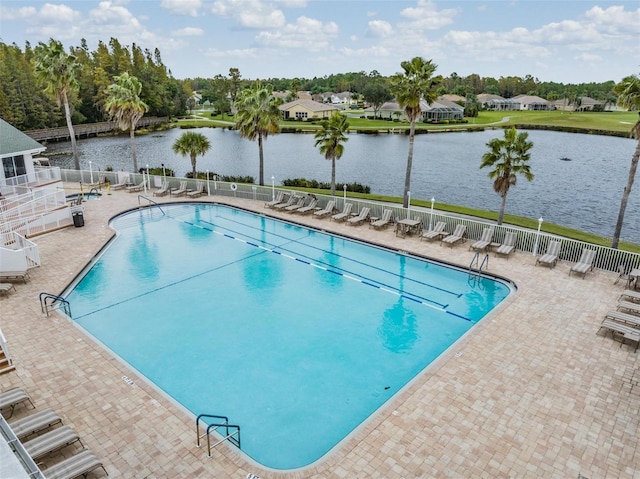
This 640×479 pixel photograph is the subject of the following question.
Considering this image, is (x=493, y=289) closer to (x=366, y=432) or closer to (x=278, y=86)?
(x=366, y=432)

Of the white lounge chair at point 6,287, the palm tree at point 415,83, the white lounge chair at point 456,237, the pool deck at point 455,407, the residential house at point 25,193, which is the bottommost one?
the pool deck at point 455,407

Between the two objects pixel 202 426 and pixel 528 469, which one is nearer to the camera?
pixel 528 469

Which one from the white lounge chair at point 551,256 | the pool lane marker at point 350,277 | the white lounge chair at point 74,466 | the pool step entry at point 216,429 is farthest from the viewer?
the white lounge chair at point 551,256

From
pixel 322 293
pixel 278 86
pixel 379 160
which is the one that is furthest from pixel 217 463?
pixel 278 86

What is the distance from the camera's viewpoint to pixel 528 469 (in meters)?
7.93

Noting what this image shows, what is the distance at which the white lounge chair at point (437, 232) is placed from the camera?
20173mm

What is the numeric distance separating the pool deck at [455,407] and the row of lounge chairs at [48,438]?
38 cm

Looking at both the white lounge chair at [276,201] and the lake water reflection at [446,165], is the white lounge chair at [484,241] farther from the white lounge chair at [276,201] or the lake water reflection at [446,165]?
the lake water reflection at [446,165]

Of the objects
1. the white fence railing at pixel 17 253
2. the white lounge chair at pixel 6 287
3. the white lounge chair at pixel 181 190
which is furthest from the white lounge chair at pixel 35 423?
the white lounge chair at pixel 181 190

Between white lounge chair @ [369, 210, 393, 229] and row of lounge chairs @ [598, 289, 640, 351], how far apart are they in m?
10.4

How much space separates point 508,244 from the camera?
734 inches

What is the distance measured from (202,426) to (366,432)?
3.44m

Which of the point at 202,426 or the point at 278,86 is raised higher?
the point at 278,86

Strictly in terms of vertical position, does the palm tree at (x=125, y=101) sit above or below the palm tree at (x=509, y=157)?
above
